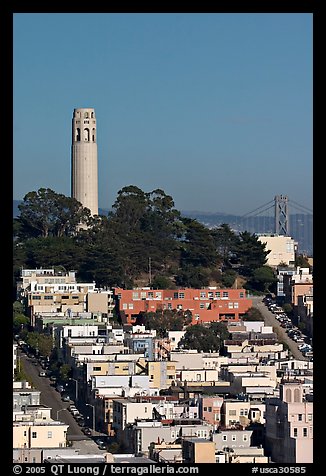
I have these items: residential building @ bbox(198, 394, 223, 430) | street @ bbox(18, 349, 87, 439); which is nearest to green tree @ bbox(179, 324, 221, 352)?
street @ bbox(18, 349, 87, 439)

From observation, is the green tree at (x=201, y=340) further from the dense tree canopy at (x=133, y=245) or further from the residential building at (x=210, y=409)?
the residential building at (x=210, y=409)

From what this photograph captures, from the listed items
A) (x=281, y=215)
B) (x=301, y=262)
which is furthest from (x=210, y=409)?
(x=281, y=215)

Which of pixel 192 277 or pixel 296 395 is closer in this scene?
pixel 296 395

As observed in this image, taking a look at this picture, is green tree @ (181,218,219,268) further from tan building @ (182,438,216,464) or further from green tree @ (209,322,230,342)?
tan building @ (182,438,216,464)

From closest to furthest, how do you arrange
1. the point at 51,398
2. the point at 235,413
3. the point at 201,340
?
1. the point at 235,413
2. the point at 51,398
3. the point at 201,340

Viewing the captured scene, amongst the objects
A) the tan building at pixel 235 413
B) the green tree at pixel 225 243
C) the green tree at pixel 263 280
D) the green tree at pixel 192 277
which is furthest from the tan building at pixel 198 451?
the green tree at pixel 225 243

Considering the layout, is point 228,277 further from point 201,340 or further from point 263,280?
point 201,340
